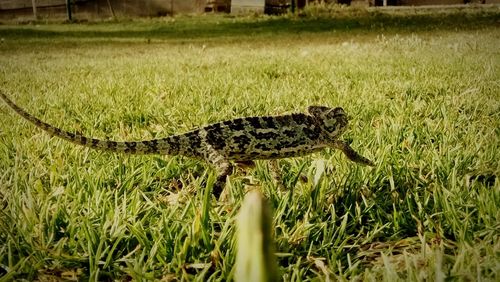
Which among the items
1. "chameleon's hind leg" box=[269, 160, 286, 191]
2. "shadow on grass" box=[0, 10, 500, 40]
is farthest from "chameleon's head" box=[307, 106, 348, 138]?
"shadow on grass" box=[0, 10, 500, 40]

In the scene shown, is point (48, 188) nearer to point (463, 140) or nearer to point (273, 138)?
point (273, 138)

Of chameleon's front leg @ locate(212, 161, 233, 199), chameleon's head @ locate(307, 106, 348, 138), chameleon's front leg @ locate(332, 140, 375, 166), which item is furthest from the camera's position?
chameleon's head @ locate(307, 106, 348, 138)

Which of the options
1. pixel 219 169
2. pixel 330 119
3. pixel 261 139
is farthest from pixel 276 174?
pixel 330 119

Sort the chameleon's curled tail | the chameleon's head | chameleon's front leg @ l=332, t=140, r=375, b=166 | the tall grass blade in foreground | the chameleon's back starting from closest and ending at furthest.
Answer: the tall grass blade in foreground, the chameleon's curled tail, the chameleon's back, chameleon's front leg @ l=332, t=140, r=375, b=166, the chameleon's head

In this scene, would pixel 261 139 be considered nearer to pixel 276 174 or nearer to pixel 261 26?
pixel 276 174

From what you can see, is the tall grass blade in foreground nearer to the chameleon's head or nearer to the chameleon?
the chameleon

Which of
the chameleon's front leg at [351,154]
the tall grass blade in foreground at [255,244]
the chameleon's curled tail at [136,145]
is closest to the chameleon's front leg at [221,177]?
the chameleon's curled tail at [136,145]

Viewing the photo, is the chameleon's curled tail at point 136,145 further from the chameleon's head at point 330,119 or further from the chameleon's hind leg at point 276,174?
the chameleon's head at point 330,119
